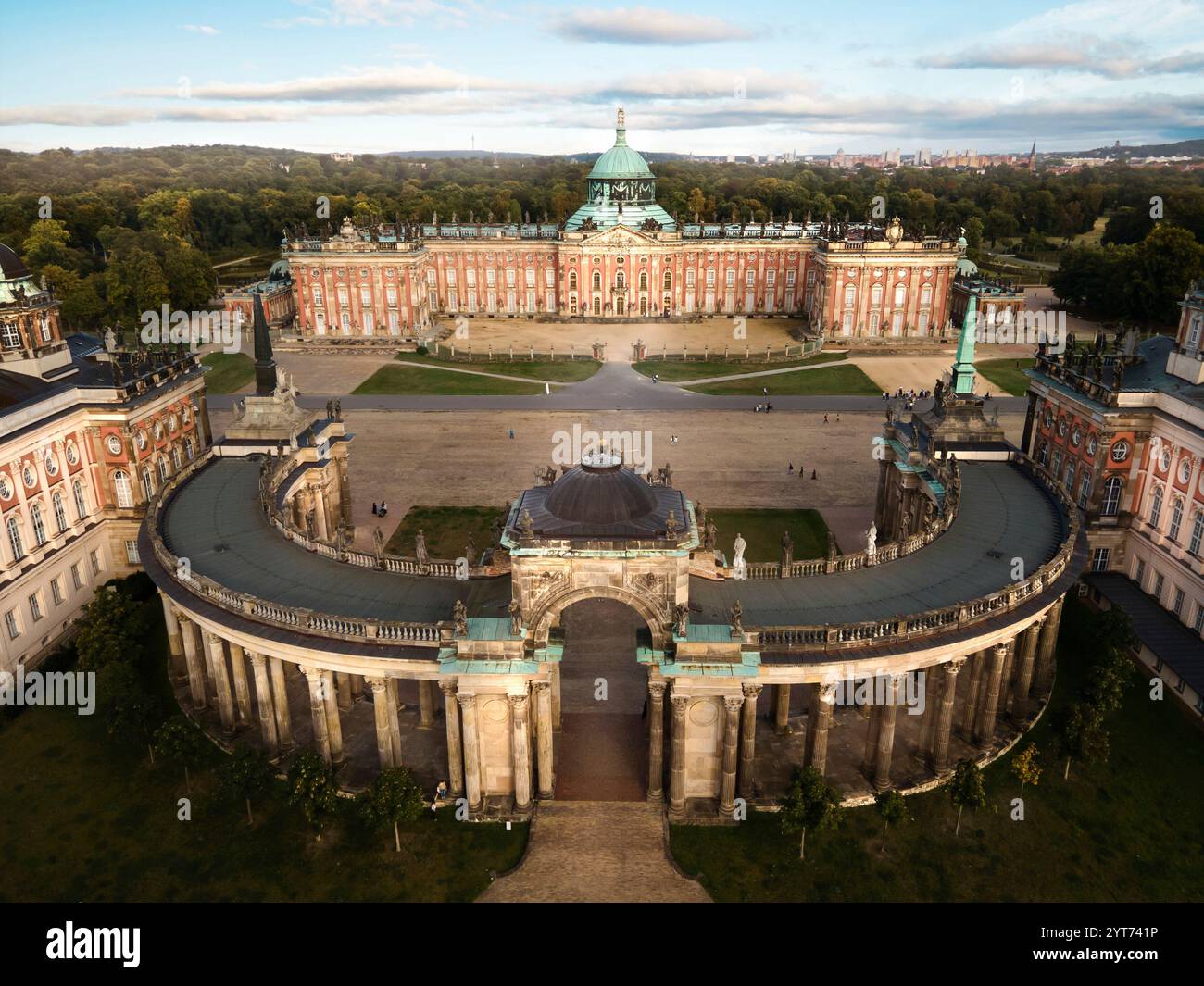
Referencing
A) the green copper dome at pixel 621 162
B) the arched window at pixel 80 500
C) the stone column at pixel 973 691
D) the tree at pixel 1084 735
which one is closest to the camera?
the tree at pixel 1084 735

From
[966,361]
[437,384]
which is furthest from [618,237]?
[966,361]

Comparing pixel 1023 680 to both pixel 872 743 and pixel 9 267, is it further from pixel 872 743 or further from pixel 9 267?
pixel 9 267

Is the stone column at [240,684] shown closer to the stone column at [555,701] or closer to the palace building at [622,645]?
the palace building at [622,645]

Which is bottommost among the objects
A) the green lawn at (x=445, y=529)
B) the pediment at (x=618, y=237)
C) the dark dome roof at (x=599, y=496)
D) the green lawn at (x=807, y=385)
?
the green lawn at (x=445, y=529)

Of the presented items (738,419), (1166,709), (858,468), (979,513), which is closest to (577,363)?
(738,419)

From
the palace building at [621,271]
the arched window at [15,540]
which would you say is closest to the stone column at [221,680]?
the arched window at [15,540]

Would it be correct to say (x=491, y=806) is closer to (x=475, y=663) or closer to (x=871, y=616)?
(x=475, y=663)
